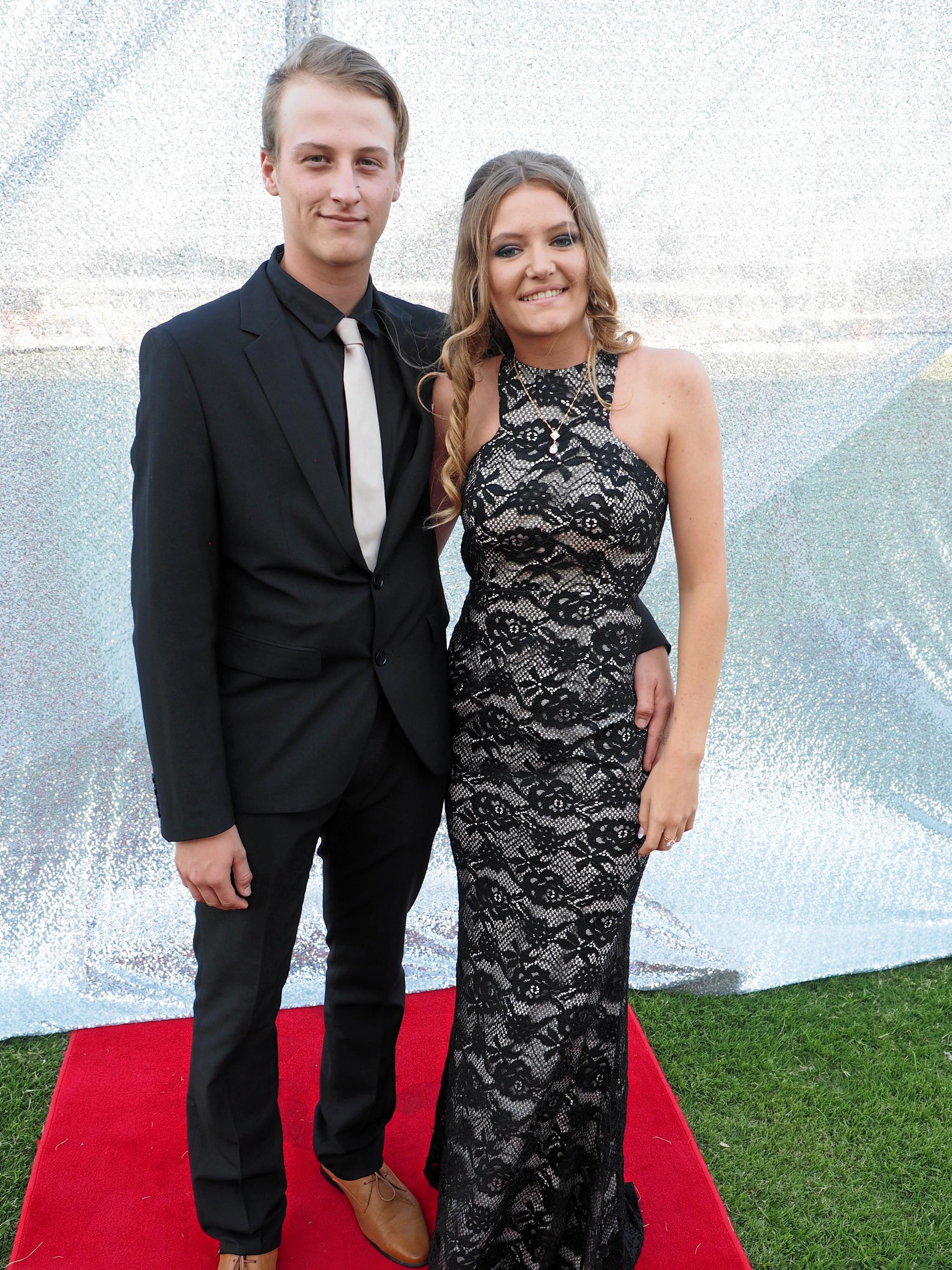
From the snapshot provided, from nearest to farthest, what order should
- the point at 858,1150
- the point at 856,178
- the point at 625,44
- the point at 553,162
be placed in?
1. the point at 553,162
2. the point at 858,1150
3. the point at 625,44
4. the point at 856,178

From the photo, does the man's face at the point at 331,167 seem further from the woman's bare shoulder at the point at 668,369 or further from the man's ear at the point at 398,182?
the woman's bare shoulder at the point at 668,369

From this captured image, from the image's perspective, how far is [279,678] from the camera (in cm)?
165

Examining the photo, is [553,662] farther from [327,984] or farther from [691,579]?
[327,984]

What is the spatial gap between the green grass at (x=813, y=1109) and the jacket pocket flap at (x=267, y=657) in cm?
129

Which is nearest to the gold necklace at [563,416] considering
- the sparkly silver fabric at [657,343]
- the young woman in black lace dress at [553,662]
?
the young woman in black lace dress at [553,662]

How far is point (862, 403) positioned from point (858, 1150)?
6.20 feet

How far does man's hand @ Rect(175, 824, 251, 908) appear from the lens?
1629 millimetres

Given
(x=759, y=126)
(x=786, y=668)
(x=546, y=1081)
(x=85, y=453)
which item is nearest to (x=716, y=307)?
(x=759, y=126)

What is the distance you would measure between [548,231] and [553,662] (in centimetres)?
69

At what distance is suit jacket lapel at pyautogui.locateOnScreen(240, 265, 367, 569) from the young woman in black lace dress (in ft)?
0.73

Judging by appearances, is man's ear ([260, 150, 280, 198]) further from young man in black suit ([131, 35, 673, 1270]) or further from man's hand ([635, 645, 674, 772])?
man's hand ([635, 645, 674, 772])

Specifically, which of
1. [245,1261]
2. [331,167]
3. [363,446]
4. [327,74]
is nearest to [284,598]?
[363,446]

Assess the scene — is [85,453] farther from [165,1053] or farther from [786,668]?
[786,668]

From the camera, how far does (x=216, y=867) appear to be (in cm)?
163
